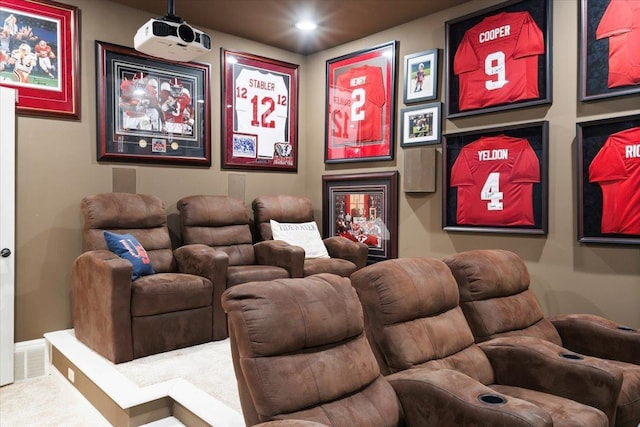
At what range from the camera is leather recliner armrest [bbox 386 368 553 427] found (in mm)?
1688

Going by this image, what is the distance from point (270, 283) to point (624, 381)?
182 centimetres

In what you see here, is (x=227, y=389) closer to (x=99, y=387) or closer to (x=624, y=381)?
(x=99, y=387)

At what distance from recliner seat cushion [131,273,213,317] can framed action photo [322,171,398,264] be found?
195 cm

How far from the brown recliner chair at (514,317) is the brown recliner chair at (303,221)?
177 centimetres

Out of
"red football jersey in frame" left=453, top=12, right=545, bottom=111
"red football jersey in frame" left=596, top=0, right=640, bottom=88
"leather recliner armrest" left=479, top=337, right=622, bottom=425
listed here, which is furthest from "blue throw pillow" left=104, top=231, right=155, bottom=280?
"red football jersey in frame" left=596, top=0, right=640, bottom=88

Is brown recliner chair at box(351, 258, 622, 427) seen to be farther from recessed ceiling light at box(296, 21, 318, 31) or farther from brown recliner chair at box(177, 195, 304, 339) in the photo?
recessed ceiling light at box(296, 21, 318, 31)

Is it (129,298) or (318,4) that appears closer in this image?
(129,298)

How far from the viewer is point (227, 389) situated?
287cm

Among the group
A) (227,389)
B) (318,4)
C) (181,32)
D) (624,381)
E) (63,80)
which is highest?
(318,4)

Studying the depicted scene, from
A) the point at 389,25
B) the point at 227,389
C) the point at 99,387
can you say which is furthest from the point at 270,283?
the point at 389,25

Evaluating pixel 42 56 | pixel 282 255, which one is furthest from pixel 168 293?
pixel 42 56

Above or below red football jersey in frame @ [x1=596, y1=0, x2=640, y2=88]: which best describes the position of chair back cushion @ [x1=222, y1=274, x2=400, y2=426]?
below

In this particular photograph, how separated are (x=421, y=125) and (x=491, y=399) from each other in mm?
3169

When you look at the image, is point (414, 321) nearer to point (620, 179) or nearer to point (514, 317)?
point (514, 317)
